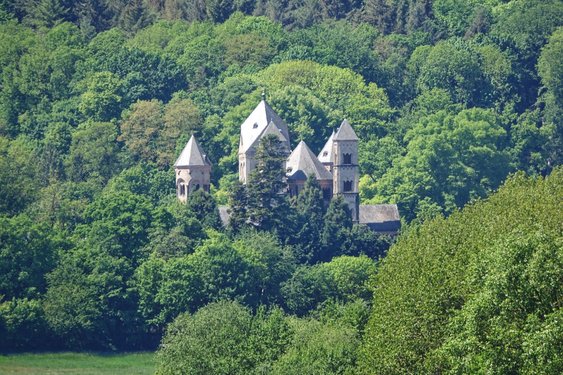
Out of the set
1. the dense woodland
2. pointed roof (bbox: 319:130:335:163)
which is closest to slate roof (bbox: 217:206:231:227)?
the dense woodland

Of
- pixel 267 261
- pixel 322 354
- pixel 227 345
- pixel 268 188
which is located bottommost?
pixel 322 354

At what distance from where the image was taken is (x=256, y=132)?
588ft

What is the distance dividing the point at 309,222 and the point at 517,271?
74807 mm

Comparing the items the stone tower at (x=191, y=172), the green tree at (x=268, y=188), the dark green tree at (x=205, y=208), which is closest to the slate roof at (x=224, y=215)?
the dark green tree at (x=205, y=208)

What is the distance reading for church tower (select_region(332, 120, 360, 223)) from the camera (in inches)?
6855

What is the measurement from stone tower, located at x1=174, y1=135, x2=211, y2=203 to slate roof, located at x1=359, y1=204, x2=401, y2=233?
32.9 ft

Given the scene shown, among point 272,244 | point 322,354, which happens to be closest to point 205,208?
point 272,244

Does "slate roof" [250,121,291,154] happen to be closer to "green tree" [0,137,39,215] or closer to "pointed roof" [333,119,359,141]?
"pointed roof" [333,119,359,141]

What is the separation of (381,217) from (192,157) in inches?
489

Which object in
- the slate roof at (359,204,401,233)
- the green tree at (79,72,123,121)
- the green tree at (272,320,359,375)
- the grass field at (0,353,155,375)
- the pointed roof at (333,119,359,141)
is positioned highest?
the green tree at (79,72,123,121)

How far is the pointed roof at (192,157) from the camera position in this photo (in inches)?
6860

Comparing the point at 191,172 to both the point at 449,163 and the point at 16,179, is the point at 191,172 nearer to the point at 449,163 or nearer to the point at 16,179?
the point at 16,179

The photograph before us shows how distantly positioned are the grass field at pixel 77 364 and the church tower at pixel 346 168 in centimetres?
3539

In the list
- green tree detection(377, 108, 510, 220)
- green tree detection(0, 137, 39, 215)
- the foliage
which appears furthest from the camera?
green tree detection(377, 108, 510, 220)
